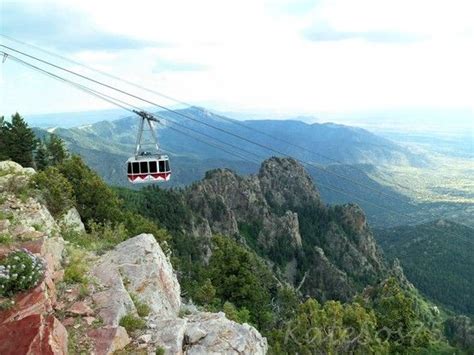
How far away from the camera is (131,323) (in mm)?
18797

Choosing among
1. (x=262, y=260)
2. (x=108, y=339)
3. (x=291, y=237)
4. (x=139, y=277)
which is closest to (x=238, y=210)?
(x=291, y=237)

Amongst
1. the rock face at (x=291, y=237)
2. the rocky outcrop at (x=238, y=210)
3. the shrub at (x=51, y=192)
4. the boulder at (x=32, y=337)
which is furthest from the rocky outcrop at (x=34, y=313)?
the rocky outcrop at (x=238, y=210)

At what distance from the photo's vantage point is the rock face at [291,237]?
161 metres

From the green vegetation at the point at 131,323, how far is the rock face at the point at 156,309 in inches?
9.2

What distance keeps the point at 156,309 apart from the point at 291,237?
158 meters

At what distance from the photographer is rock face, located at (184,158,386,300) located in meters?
161

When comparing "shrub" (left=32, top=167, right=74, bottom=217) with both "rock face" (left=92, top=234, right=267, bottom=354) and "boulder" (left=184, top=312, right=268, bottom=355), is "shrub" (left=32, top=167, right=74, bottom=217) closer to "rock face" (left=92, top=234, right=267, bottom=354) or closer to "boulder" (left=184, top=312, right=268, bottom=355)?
"rock face" (left=92, top=234, right=267, bottom=354)

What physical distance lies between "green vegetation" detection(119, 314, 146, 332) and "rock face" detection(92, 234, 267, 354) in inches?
9.2

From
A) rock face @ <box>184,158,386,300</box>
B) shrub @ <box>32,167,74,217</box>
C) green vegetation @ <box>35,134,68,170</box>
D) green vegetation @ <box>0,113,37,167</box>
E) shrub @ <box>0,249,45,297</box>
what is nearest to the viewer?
shrub @ <box>0,249,45,297</box>

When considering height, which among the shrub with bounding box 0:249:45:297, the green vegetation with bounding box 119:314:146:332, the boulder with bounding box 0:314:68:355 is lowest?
the green vegetation with bounding box 119:314:146:332

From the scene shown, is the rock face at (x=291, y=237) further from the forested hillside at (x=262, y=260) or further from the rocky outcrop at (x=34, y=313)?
the rocky outcrop at (x=34, y=313)

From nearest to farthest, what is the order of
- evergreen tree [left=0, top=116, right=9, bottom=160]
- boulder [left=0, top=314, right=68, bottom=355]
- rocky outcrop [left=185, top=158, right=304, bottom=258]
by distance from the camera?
1. boulder [left=0, top=314, right=68, bottom=355]
2. evergreen tree [left=0, top=116, right=9, bottom=160]
3. rocky outcrop [left=185, top=158, right=304, bottom=258]

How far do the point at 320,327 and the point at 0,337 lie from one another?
91.1 ft

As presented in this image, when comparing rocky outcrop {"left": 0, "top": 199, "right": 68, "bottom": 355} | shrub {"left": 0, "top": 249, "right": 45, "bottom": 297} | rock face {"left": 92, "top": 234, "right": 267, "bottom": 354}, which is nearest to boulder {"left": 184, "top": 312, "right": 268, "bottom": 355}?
rock face {"left": 92, "top": 234, "right": 267, "bottom": 354}
